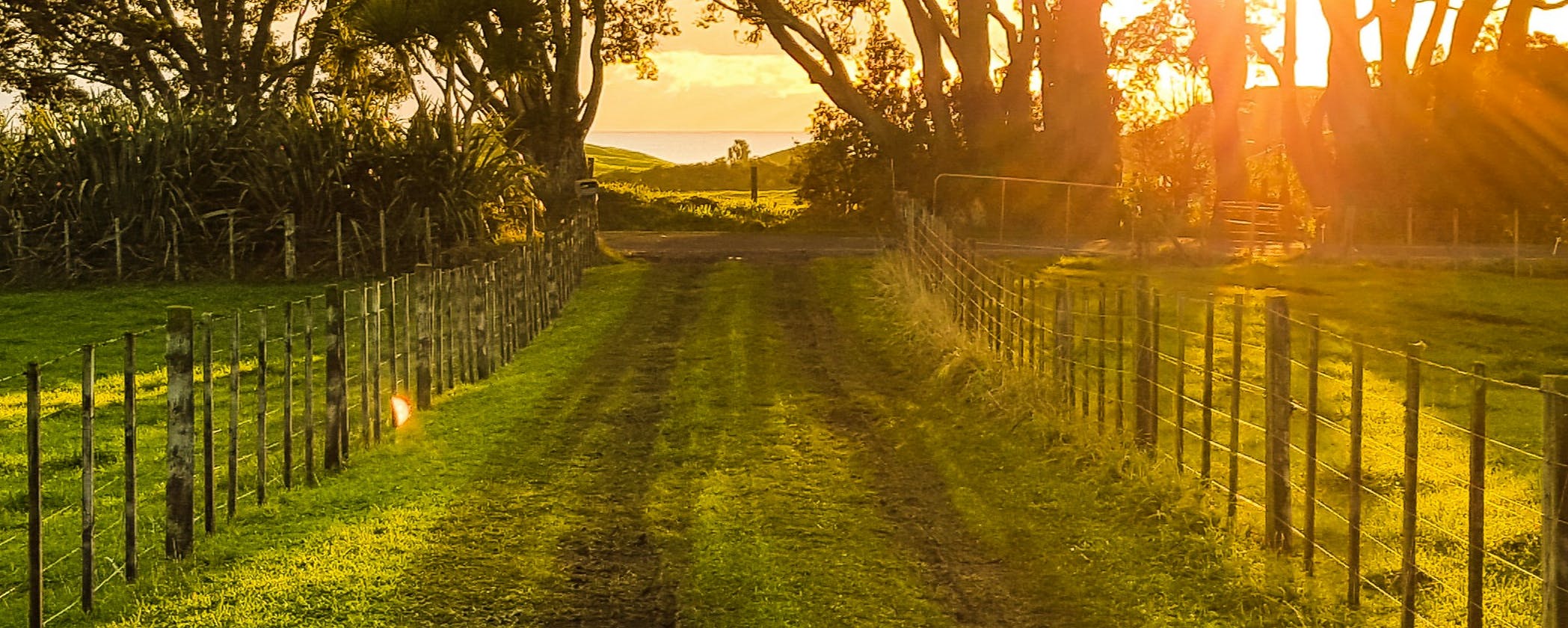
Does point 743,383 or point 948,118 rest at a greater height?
point 948,118

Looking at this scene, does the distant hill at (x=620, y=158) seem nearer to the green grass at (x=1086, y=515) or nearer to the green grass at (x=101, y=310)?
the green grass at (x=101, y=310)

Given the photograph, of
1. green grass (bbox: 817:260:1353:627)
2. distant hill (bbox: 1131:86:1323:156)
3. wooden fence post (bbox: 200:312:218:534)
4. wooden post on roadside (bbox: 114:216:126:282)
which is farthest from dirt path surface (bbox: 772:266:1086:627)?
distant hill (bbox: 1131:86:1323:156)

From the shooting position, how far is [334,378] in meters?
11.6

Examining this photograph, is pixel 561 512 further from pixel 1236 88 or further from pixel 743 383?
pixel 1236 88

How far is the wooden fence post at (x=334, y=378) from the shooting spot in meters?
11.6

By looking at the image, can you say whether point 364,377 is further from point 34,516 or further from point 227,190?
point 227,190

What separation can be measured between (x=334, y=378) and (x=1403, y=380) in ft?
34.8

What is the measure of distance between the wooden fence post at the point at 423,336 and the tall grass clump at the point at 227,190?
41.1 feet

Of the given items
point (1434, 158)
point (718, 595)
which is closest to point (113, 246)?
point (718, 595)

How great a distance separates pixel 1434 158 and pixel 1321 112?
12.5 feet

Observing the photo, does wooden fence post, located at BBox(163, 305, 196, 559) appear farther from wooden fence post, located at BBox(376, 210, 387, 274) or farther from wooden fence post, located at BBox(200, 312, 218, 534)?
wooden fence post, located at BBox(376, 210, 387, 274)

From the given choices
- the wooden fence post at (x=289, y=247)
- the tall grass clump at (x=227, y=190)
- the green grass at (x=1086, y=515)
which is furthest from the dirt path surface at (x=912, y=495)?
the wooden fence post at (x=289, y=247)

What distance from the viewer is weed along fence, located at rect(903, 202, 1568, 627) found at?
7246 mm

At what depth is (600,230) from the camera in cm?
4062
